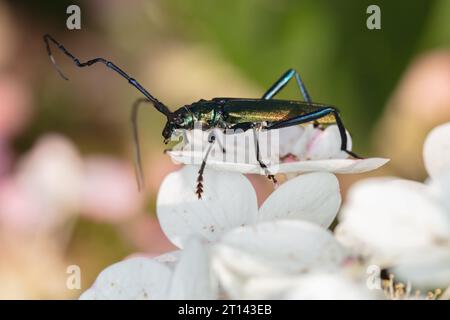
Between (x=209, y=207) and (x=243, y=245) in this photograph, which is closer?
(x=243, y=245)

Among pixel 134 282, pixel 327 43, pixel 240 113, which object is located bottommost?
pixel 134 282

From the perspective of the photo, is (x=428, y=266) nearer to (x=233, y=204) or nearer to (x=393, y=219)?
(x=393, y=219)

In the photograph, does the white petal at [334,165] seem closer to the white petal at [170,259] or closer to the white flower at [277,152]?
the white flower at [277,152]

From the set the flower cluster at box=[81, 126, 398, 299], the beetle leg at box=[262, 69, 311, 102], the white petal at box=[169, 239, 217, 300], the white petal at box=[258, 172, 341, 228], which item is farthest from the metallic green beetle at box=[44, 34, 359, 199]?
the white petal at box=[169, 239, 217, 300]

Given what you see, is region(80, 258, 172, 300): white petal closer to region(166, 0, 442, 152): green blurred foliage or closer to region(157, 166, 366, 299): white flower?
region(157, 166, 366, 299): white flower

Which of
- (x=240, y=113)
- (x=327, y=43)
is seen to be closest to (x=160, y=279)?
(x=240, y=113)

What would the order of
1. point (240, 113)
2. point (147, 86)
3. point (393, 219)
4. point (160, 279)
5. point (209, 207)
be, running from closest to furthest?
point (393, 219)
point (160, 279)
point (209, 207)
point (240, 113)
point (147, 86)

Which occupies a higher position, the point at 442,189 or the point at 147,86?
the point at 147,86

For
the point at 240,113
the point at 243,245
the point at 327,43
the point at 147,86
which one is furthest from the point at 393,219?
the point at 147,86

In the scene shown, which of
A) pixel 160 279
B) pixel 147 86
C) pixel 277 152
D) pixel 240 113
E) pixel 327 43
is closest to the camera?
pixel 160 279
